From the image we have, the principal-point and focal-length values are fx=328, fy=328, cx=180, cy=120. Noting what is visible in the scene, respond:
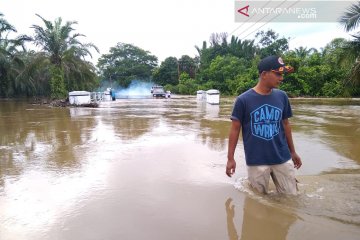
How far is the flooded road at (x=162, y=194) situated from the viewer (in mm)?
2891

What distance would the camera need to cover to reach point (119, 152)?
610 centimetres

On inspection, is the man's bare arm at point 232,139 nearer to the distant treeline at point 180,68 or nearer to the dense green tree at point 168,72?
the distant treeline at point 180,68

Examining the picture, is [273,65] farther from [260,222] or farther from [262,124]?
[260,222]

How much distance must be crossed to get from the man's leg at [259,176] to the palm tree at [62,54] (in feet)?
71.5

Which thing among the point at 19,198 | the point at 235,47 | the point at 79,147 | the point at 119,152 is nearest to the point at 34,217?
the point at 19,198

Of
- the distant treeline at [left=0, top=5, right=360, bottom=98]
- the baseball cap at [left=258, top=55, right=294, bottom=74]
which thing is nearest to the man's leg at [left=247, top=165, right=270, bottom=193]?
the baseball cap at [left=258, top=55, right=294, bottom=74]

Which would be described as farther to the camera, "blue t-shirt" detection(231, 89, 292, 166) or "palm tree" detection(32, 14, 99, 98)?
"palm tree" detection(32, 14, 99, 98)

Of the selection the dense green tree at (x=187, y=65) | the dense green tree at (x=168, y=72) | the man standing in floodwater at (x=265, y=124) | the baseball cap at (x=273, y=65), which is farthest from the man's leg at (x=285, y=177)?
the dense green tree at (x=187, y=65)

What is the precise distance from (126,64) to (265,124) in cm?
5779

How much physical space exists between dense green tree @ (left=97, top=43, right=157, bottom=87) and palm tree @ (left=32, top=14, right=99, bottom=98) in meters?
30.4

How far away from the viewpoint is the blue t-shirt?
10.4ft

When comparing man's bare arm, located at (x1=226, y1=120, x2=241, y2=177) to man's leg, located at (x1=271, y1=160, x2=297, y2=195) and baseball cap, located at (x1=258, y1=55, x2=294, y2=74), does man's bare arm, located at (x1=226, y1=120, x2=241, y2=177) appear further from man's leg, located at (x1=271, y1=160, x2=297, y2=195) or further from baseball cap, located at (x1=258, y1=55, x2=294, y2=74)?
baseball cap, located at (x1=258, y1=55, x2=294, y2=74)

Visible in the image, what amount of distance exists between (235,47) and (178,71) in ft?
31.4

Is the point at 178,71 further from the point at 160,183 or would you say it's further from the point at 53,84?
the point at 160,183
